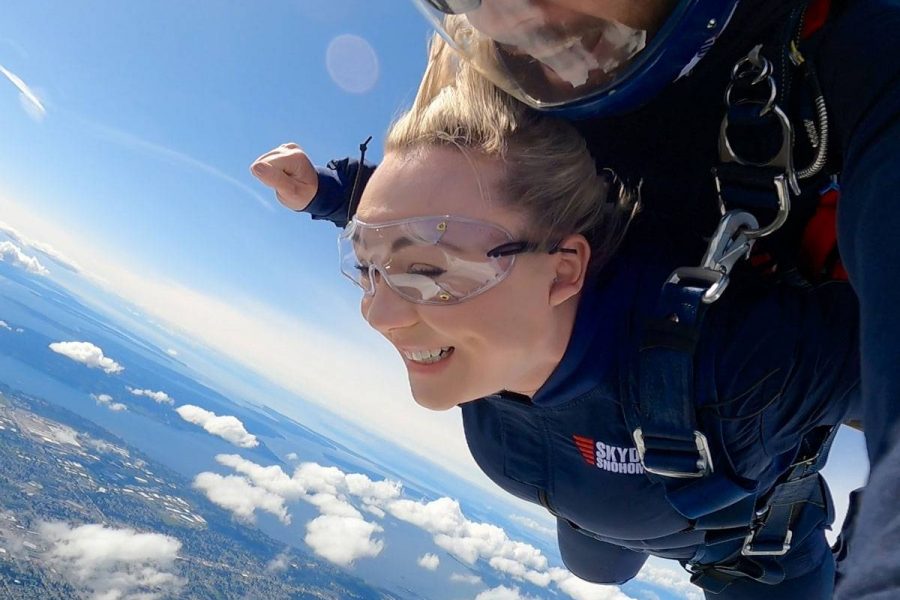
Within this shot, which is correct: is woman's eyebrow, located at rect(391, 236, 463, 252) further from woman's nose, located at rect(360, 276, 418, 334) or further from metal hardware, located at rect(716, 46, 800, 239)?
metal hardware, located at rect(716, 46, 800, 239)

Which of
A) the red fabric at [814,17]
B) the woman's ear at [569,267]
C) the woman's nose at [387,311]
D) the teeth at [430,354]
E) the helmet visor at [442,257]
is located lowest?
the teeth at [430,354]

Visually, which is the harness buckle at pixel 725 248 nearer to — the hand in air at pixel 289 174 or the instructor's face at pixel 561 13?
the instructor's face at pixel 561 13

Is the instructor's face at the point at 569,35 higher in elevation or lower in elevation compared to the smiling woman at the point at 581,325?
higher

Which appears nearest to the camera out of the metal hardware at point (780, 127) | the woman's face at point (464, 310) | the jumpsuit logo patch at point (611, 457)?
the metal hardware at point (780, 127)

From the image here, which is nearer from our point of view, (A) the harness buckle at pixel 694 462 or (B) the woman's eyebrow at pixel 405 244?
(A) the harness buckle at pixel 694 462

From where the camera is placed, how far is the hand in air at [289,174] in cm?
201

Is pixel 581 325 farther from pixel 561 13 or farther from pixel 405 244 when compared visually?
pixel 561 13

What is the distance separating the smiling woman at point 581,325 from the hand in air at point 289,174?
1.54 ft

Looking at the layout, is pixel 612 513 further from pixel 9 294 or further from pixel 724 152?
pixel 9 294

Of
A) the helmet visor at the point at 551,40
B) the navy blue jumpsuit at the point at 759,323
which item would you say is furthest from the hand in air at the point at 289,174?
the helmet visor at the point at 551,40

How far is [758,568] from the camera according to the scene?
6.36 ft

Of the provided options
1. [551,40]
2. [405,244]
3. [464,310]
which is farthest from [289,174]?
[551,40]

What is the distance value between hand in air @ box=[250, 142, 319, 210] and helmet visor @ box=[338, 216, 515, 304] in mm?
756

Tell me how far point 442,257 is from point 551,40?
56 cm
